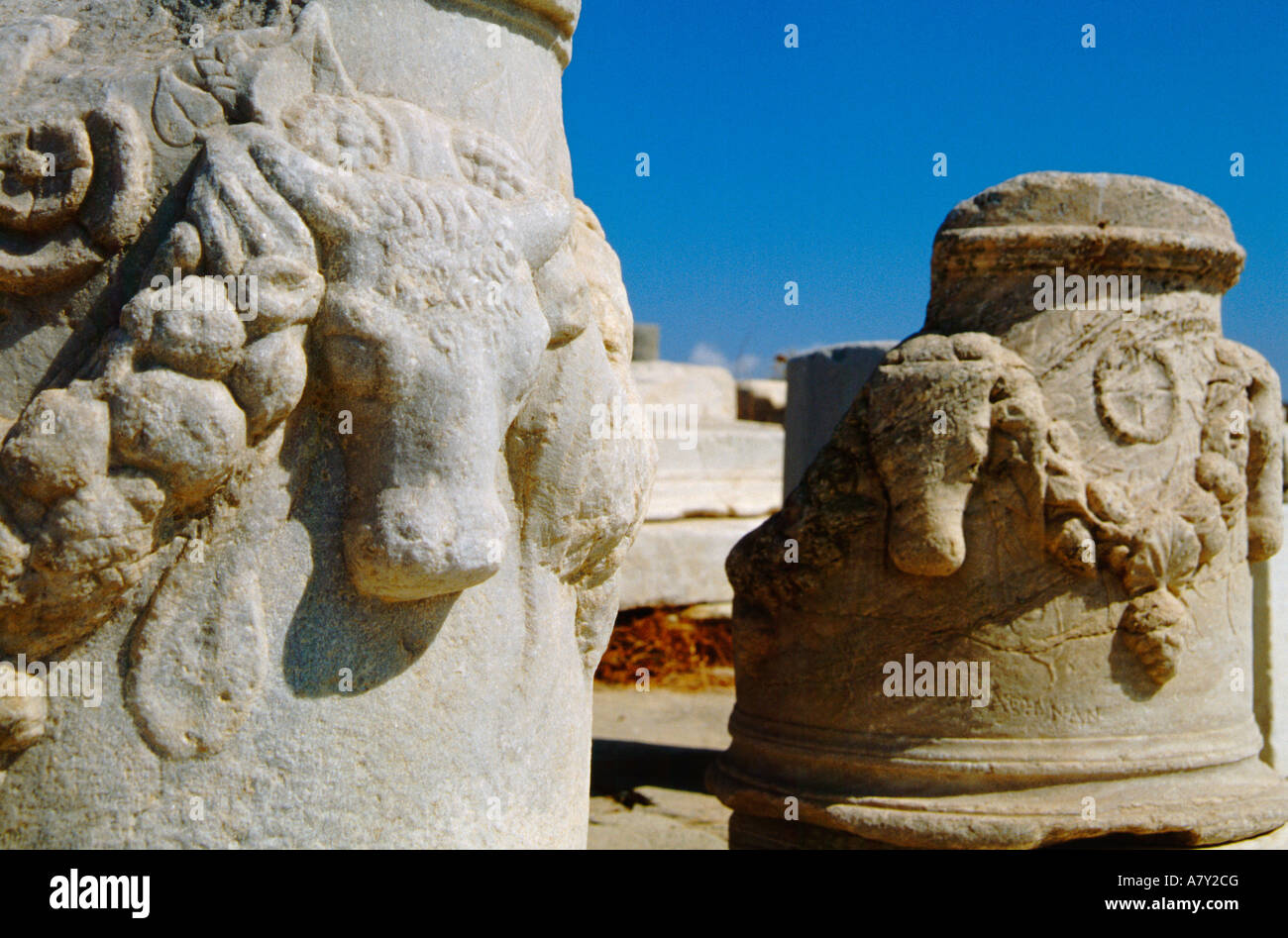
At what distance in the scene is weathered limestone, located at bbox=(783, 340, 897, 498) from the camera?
7441mm

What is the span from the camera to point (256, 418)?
1.71 m

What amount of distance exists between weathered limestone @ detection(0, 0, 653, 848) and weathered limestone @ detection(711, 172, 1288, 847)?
5.82 ft

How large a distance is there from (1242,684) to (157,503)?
121 inches

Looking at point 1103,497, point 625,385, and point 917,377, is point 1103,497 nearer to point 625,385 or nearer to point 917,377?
point 917,377

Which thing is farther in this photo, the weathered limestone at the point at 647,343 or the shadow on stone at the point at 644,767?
the weathered limestone at the point at 647,343

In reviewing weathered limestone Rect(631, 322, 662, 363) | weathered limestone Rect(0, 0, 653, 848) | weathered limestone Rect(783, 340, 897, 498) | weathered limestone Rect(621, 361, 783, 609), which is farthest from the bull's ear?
weathered limestone Rect(631, 322, 662, 363)

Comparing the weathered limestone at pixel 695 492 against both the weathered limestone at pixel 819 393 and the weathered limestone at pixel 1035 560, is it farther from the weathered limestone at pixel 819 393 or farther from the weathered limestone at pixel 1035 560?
the weathered limestone at pixel 1035 560

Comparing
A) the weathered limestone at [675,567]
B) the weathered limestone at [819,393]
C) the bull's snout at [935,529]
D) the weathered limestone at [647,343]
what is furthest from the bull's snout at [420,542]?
the weathered limestone at [647,343]

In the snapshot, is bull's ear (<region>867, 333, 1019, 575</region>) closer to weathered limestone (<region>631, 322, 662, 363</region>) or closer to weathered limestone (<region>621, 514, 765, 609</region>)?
weathered limestone (<region>621, 514, 765, 609</region>)

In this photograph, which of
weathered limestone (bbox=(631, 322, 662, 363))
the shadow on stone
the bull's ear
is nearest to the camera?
the bull's ear

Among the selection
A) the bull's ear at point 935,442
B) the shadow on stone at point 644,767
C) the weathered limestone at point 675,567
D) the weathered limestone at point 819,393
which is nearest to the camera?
the bull's ear at point 935,442

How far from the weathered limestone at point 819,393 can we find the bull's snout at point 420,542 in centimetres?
570

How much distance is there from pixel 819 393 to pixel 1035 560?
4211 mm

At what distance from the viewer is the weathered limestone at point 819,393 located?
744 centimetres
